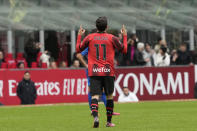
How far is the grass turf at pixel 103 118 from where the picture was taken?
1247 centimetres

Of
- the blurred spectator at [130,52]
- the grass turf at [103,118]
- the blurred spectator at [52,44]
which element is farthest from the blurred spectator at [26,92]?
the blurred spectator at [52,44]

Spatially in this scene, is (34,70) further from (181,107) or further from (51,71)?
(181,107)

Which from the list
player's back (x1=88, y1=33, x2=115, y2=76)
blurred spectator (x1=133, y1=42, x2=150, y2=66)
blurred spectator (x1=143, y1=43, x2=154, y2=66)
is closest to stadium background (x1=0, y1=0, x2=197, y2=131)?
player's back (x1=88, y1=33, x2=115, y2=76)

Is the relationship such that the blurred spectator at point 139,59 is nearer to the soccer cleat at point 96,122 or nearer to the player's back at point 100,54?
the player's back at point 100,54

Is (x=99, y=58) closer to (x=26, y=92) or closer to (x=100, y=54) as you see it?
(x=100, y=54)

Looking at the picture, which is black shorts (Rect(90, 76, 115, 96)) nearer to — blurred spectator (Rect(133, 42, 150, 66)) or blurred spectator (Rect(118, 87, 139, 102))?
blurred spectator (Rect(118, 87, 139, 102))

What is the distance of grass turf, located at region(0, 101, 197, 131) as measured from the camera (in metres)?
12.5

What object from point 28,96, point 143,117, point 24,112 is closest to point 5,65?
point 28,96

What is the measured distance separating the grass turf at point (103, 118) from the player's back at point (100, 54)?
95 centimetres

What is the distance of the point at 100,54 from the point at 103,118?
8.70 ft

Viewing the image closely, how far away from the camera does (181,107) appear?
17812 mm

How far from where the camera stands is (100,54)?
490 inches

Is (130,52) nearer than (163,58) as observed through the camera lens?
No

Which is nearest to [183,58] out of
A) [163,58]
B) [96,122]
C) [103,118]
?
[163,58]
